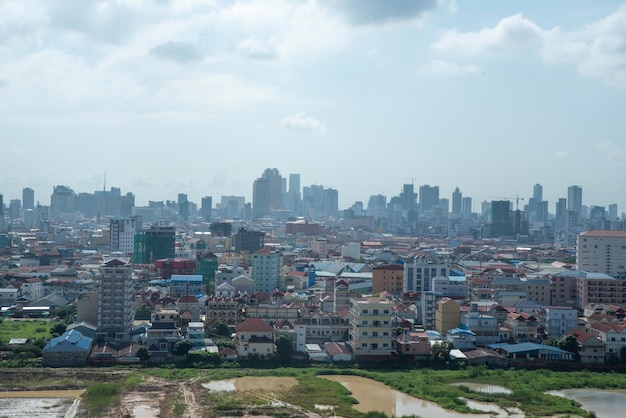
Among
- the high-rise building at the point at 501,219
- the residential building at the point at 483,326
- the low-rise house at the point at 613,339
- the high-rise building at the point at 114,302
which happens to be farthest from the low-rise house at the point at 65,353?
the high-rise building at the point at 501,219

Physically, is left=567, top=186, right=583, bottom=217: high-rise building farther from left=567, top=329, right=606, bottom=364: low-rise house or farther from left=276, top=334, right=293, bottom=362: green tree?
left=276, top=334, right=293, bottom=362: green tree

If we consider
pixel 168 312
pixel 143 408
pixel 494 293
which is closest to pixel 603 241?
pixel 494 293

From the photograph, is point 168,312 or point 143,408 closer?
point 143,408

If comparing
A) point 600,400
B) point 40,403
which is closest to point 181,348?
point 40,403

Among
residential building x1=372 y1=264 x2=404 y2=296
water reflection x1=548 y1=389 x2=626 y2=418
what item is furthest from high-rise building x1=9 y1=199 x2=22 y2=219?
water reflection x1=548 y1=389 x2=626 y2=418

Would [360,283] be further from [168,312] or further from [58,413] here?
[58,413]
